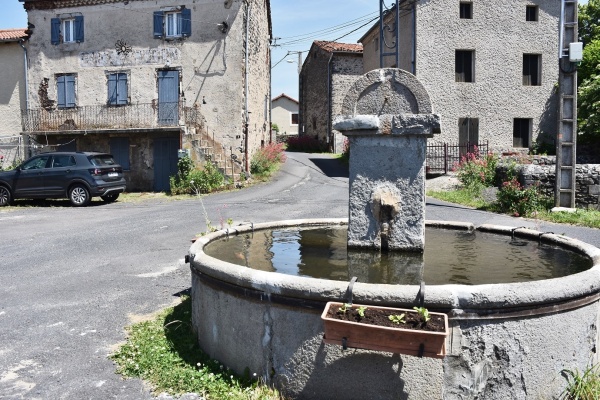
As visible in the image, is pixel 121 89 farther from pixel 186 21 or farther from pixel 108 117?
pixel 186 21

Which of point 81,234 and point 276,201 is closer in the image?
point 81,234

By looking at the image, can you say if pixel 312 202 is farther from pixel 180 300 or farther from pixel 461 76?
pixel 461 76

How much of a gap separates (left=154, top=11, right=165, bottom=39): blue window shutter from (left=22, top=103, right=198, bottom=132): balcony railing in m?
2.86

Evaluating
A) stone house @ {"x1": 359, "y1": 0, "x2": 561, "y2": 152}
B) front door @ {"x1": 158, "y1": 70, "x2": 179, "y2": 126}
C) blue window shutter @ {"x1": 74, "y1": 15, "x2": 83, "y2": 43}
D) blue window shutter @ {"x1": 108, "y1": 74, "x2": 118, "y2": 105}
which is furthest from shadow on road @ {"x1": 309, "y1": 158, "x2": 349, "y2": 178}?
blue window shutter @ {"x1": 74, "y1": 15, "x2": 83, "y2": 43}

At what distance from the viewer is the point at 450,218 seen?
12039mm

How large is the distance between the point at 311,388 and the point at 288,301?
59 cm

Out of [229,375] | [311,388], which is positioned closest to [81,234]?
[229,375]

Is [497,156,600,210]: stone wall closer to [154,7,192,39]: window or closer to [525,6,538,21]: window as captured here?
[525,6,538,21]: window

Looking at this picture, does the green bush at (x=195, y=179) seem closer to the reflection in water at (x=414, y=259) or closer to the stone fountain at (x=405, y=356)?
the reflection in water at (x=414, y=259)

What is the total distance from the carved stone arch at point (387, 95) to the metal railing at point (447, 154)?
1661 cm

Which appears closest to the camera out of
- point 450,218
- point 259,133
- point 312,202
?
point 450,218

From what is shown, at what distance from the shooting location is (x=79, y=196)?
16.0 metres

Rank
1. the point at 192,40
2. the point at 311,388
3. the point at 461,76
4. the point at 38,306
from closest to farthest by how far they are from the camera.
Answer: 1. the point at 311,388
2. the point at 38,306
3. the point at 192,40
4. the point at 461,76

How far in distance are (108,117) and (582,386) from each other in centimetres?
2092
